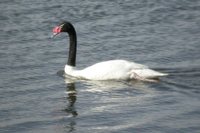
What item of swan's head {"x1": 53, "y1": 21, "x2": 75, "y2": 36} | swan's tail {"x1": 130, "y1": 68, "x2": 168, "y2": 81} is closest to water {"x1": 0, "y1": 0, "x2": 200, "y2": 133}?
swan's tail {"x1": 130, "y1": 68, "x2": 168, "y2": 81}

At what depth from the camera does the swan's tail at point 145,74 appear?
15.4 meters

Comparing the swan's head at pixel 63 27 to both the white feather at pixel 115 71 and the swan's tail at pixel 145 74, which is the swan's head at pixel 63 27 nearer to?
the white feather at pixel 115 71

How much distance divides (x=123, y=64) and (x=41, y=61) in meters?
2.60

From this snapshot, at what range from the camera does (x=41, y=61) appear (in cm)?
1720

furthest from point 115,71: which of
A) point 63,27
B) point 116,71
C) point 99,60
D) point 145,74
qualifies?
point 63,27

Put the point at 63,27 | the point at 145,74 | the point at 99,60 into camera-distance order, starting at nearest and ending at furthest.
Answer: the point at 145,74 → the point at 63,27 → the point at 99,60

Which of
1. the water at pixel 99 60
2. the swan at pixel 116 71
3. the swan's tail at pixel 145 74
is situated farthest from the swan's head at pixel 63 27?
the swan's tail at pixel 145 74

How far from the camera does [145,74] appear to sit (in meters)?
15.6

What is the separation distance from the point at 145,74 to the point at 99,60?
2227mm

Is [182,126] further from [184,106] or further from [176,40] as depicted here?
[176,40]

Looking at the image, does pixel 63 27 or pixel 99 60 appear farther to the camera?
pixel 99 60

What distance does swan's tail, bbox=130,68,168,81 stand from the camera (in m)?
15.4

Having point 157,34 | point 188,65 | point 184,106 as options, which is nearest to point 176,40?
point 157,34

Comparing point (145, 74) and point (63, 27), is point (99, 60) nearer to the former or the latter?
point (63, 27)
